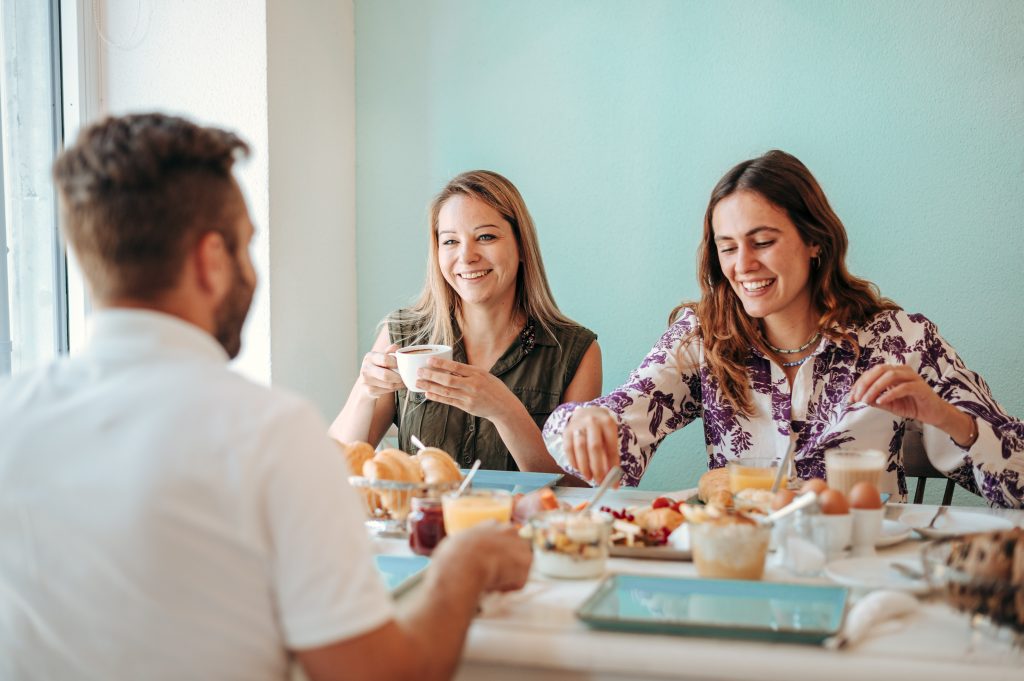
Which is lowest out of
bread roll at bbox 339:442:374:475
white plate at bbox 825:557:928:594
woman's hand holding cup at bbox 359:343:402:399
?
white plate at bbox 825:557:928:594

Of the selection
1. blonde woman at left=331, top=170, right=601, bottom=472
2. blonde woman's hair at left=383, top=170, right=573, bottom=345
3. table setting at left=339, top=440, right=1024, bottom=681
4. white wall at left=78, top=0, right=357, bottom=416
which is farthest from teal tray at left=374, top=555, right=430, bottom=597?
white wall at left=78, top=0, right=357, bottom=416

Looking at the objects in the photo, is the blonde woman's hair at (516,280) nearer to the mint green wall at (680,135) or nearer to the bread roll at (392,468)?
the mint green wall at (680,135)

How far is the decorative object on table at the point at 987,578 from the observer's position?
42.8 inches

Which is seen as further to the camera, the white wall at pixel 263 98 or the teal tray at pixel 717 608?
the white wall at pixel 263 98

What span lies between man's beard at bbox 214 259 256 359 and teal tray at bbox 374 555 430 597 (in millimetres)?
427

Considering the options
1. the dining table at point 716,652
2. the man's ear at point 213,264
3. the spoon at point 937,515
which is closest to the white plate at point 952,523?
the spoon at point 937,515

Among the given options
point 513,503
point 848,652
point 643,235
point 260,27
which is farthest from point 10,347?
point 848,652

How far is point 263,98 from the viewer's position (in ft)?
9.59

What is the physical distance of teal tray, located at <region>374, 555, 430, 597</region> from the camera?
4.41 ft

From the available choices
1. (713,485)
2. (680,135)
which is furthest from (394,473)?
(680,135)

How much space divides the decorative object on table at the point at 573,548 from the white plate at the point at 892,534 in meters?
Answer: 0.45

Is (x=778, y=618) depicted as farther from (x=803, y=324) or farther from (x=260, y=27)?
(x=260, y=27)

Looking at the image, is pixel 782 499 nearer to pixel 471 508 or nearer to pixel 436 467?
pixel 471 508

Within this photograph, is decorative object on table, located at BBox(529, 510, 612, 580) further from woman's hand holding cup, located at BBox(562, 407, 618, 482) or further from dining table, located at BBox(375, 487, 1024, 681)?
woman's hand holding cup, located at BBox(562, 407, 618, 482)
